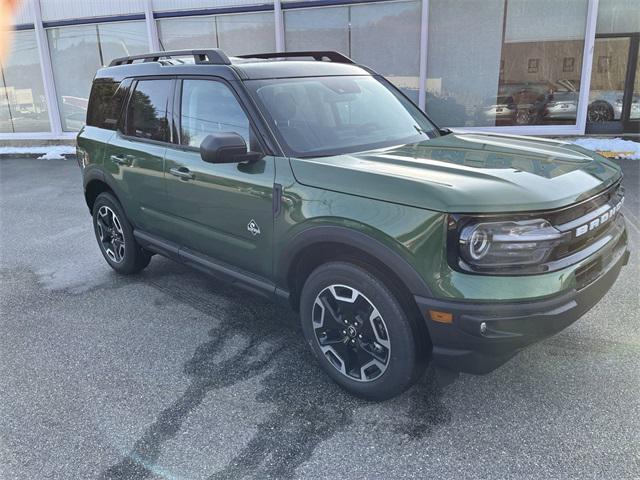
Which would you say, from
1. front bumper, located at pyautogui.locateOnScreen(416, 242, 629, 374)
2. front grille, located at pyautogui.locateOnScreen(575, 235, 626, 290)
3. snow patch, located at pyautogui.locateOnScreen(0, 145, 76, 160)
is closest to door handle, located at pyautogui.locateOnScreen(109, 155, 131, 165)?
front bumper, located at pyautogui.locateOnScreen(416, 242, 629, 374)

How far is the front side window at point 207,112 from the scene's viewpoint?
11.0ft

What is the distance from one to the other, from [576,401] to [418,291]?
3.89 feet

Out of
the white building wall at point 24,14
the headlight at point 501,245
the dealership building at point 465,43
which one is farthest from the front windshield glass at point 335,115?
the white building wall at point 24,14

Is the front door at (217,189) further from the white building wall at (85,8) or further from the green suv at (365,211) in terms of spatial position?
the white building wall at (85,8)

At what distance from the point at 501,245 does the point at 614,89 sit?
444 inches

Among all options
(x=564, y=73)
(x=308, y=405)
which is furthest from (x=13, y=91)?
(x=308, y=405)

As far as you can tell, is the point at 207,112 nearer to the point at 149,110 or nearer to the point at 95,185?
the point at 149,110

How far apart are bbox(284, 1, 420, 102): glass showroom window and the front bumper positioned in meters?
9.05

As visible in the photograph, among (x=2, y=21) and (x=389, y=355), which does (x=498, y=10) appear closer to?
(x=389, y=355)

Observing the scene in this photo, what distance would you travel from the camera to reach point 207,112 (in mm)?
3578

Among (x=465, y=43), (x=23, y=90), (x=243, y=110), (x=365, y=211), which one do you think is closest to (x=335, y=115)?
(x=243, y=110)

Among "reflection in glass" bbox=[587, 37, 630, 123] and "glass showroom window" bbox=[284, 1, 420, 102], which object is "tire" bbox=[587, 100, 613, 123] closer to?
"reflection in glass" bbox=[587, 37, 630, 123]

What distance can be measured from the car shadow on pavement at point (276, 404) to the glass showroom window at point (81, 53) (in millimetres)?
11216

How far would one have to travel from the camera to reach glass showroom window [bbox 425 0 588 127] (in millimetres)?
10258
